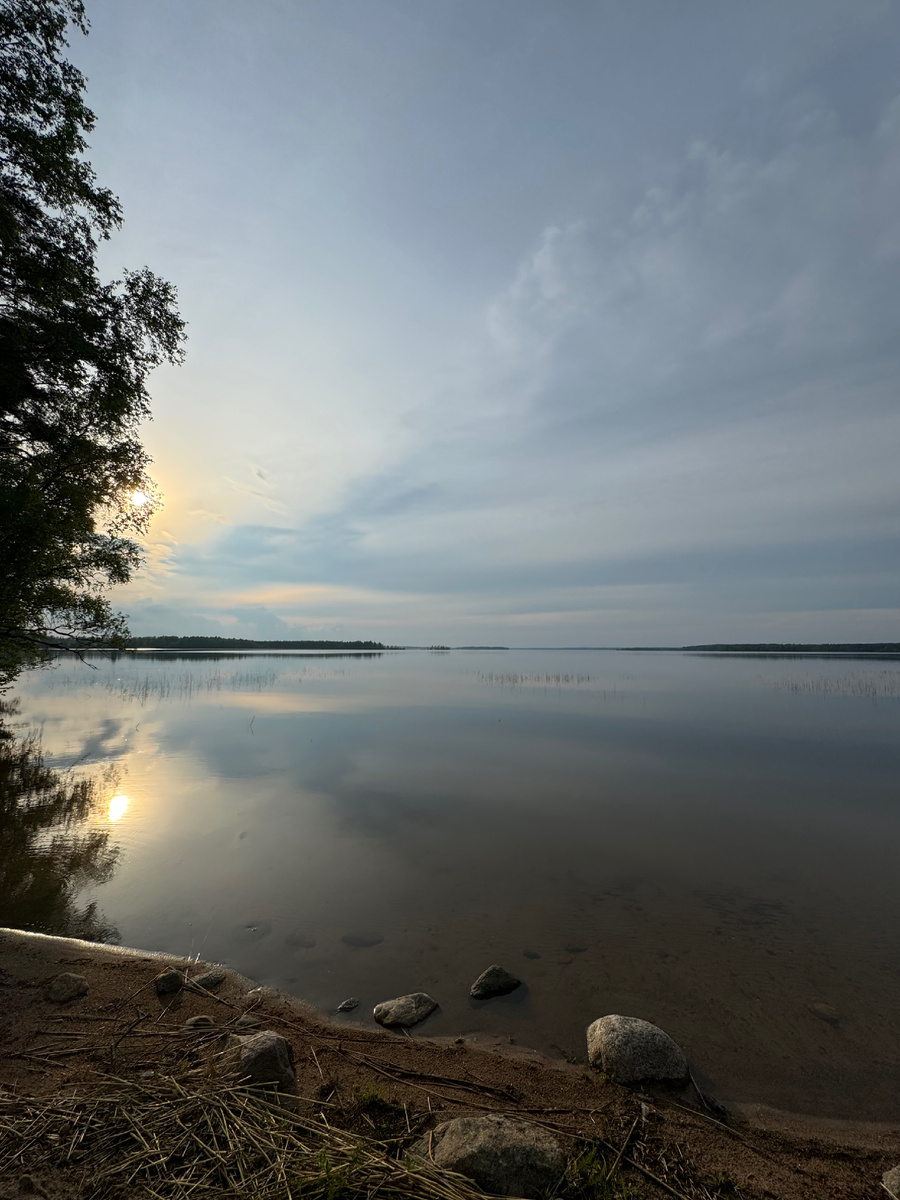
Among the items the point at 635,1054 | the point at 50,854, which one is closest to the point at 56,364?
the point at 50,854

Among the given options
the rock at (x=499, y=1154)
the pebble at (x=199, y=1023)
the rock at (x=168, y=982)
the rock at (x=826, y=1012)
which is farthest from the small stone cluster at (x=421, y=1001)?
the rock at (x=826, y=1012)

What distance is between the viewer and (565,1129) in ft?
13.8

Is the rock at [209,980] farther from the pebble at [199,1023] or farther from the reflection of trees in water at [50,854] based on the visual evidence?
the reflection of trees in water at [50,854]

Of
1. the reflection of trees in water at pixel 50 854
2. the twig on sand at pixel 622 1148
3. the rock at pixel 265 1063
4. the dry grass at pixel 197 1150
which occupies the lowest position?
the reflection of trees in water at pixel 50 854

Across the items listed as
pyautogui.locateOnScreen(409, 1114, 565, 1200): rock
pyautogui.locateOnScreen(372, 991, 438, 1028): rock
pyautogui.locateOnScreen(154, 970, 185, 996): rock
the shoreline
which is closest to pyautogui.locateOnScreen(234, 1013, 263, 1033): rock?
the shoreline

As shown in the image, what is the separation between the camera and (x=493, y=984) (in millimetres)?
6613

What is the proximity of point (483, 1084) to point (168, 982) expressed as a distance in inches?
161

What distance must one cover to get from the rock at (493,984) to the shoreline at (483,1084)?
2.54ft

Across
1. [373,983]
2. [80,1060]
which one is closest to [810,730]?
[373,983]

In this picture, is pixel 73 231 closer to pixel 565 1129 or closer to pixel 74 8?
pixel 74 8

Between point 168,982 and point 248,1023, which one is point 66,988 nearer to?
point 168,982

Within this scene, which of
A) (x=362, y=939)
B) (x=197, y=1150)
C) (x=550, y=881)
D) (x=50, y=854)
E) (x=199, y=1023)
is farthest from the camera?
(x=50, y=854)

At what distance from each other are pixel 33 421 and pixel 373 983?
19.0 metres

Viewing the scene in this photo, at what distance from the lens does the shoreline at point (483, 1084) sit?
4.11 m
